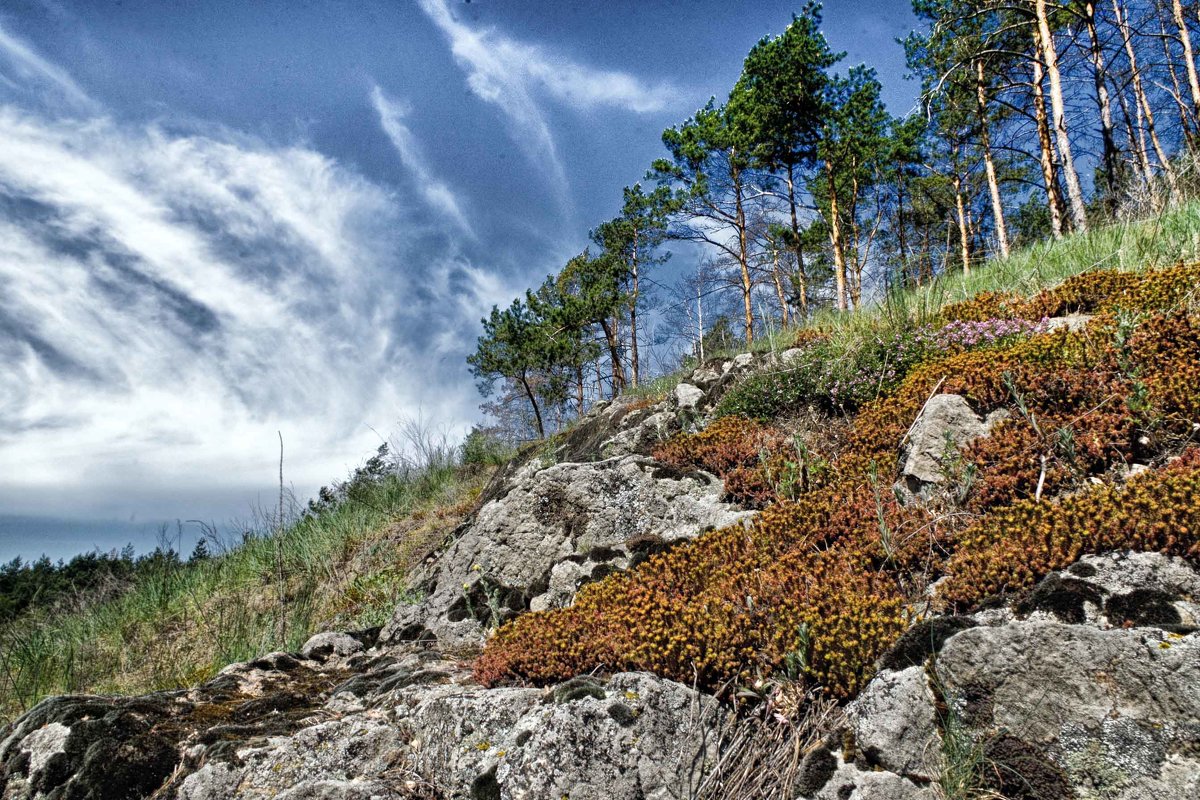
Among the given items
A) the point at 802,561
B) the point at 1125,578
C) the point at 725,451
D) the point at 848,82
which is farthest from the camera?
the point at 848,82

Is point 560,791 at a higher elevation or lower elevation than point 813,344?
lower

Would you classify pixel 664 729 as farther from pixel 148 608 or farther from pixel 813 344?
pixel 148 608

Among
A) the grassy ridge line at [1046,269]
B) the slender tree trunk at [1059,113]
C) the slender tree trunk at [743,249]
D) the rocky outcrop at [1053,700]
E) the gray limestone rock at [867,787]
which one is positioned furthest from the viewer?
the slender tree trunk at [743,249]

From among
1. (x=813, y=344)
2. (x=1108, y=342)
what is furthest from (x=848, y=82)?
(x=1108, y=342)

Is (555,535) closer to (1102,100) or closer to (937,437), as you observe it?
(937,437)

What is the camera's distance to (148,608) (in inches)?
321

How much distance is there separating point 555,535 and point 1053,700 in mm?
2959

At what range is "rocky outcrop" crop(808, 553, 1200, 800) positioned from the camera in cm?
160

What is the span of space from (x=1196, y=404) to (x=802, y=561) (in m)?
2.10

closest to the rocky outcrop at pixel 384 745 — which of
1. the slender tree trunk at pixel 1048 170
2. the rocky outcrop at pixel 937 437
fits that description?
the rocky outcrop at pixel 937 437

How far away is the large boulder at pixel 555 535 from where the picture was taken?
3721 mm

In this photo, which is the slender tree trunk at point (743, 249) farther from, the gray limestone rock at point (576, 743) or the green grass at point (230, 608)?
the gray limestone rock at point (576, 743)

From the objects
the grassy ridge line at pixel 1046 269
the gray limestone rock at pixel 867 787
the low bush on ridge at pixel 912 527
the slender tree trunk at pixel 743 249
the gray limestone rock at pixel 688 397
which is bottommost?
the gray limestone rock at pixel 867 787

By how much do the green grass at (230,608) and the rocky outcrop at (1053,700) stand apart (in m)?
3.97
